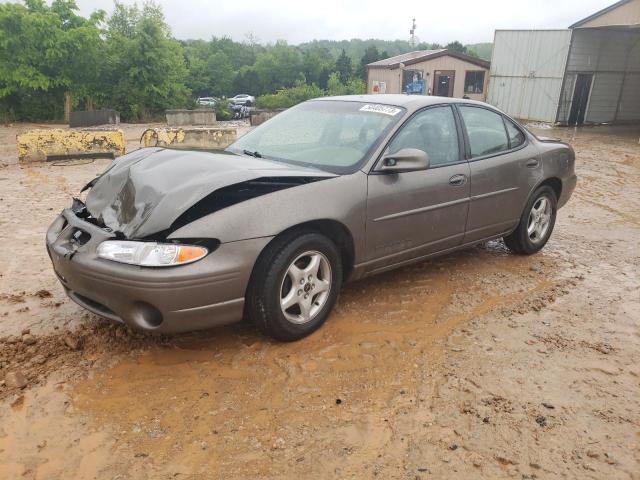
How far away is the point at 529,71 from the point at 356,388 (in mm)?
23122

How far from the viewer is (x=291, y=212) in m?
3.18

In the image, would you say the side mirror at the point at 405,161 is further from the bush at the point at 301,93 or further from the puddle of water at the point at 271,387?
the bush at the point at 301,93

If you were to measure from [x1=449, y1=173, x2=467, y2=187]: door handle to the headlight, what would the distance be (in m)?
2.17

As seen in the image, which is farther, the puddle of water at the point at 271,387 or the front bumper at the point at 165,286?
the front bumper at the point at 165,286

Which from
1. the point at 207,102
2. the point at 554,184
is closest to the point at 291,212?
the point at 554,184

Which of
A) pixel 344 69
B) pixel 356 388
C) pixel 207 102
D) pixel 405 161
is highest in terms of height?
pixel 344 69

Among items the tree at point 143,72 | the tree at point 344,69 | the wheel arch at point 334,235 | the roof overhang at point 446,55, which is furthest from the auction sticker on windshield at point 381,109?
the tree at point 344,69

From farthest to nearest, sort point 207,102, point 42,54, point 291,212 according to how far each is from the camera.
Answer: point 207,102 → point 42,54 → point 291,212

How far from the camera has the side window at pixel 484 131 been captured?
4.43 meters

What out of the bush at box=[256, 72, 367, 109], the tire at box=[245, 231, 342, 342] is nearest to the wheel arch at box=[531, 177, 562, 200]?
the tire at box=[245, 231, 342, 342]

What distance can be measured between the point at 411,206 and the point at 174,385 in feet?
6.87

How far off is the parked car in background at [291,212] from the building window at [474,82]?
29.7m

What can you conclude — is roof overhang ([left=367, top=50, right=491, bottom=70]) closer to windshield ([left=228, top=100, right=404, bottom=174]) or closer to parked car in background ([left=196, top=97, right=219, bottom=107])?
parked car in background ([left=196, top=97, right=219, bottom=107])

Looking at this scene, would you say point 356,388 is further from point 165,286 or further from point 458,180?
point 458,180
